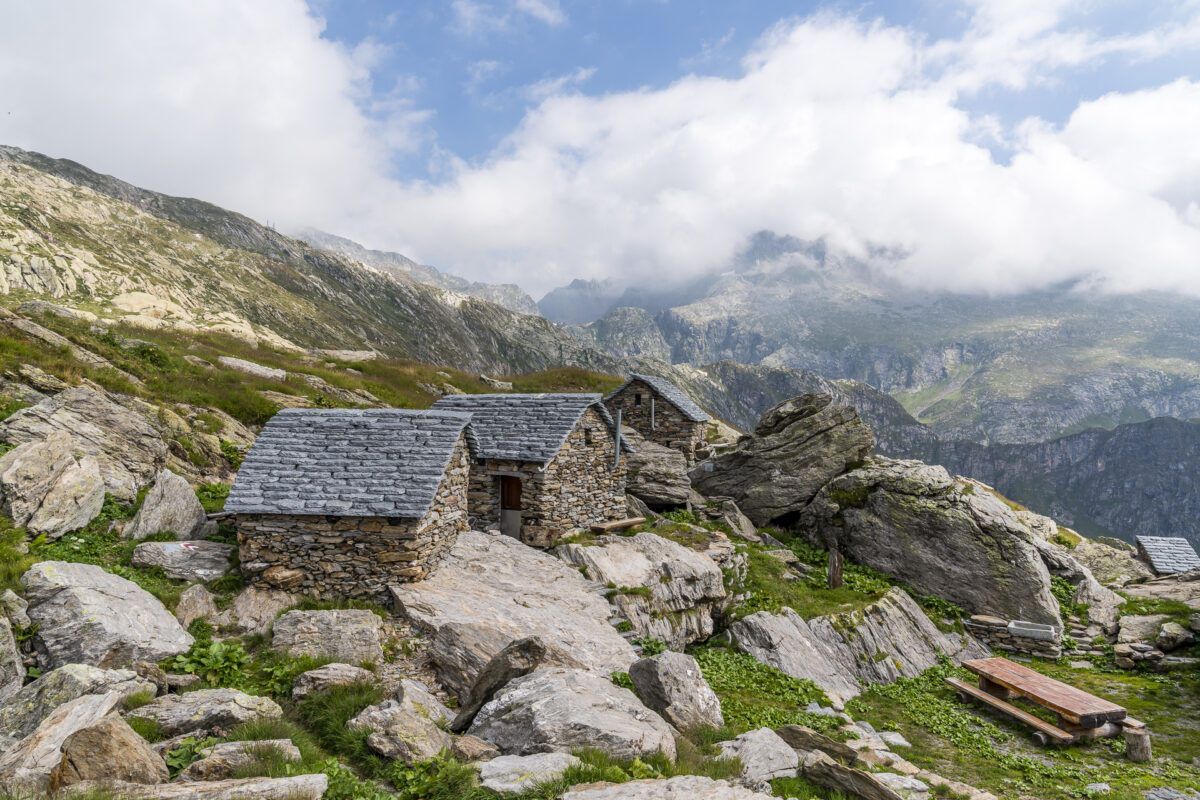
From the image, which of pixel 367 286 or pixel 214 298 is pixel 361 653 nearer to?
pixel 214 298

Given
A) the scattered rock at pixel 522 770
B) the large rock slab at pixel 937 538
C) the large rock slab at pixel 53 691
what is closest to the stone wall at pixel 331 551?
the large rock slab at pixel 53 691

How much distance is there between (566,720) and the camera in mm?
7938

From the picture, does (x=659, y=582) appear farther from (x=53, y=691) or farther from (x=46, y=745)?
(x=46, y=745)

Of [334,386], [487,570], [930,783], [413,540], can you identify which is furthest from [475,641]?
[334,386]

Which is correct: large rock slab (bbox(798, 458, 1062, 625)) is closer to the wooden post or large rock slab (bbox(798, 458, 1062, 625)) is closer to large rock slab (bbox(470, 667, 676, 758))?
the wooden post

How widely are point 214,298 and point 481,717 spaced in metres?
110

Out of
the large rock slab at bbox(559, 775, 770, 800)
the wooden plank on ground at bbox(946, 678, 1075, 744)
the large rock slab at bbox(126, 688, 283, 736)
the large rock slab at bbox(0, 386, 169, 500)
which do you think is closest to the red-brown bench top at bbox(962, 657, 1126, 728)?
the wooden plank on ground at bbox(946, 678, 1075, 744)

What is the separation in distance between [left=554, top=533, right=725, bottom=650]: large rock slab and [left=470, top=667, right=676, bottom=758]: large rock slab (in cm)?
647

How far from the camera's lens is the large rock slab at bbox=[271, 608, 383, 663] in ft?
34.3

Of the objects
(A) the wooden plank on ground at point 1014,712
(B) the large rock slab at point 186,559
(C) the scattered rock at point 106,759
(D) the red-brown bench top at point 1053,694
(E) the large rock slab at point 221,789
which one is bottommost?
(A) the wooden plank on ground at point 1014,712

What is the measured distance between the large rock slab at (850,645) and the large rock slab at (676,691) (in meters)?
6.26

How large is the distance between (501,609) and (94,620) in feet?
24.7

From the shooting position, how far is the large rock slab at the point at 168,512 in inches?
528

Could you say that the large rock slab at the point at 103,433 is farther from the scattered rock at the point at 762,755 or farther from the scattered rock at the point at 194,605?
the scattered rock at the point at 762,755
